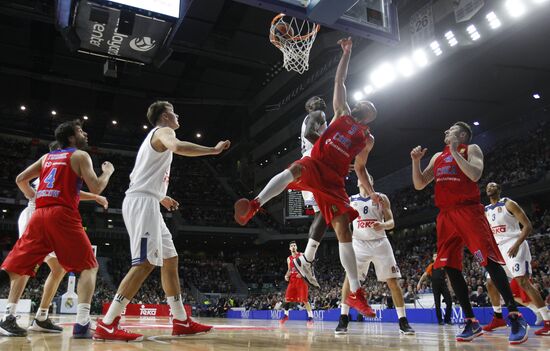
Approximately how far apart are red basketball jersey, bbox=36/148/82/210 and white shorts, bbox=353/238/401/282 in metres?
3.52

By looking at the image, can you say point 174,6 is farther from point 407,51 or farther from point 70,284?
point 70,284

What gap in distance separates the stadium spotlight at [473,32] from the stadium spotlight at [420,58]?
1681 millimetres

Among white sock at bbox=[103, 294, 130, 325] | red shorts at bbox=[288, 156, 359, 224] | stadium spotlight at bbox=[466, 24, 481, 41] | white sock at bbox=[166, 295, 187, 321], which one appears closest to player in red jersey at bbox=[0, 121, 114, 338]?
white sock at bbox=[103, 294, 130, 325]

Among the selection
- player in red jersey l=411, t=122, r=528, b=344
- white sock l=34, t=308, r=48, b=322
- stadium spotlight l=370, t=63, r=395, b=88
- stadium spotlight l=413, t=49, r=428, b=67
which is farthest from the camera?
stadium spotlight l=370, t=63, r=395, b=88

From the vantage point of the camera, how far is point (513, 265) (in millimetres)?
6691

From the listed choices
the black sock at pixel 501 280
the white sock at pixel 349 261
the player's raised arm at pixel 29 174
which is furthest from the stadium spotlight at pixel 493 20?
the player's raised arm at pixel 29 174

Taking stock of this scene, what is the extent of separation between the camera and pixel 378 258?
5980 mm

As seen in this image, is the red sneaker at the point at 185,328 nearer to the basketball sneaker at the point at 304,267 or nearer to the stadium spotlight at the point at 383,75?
the basketball sneaker at the point at 304,267

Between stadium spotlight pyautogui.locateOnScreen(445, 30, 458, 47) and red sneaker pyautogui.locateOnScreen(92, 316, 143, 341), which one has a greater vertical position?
stadium spotlight pyautogui.locateOnScreen(445, 30, 458, 47)

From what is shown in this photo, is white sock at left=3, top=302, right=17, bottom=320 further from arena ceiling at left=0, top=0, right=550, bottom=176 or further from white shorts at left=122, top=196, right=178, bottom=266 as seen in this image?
arena ceiling at left=0, top=0, right=550, bottom=176

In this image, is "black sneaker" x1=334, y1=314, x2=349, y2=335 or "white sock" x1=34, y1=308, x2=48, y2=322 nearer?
"black sneaker" x1=334, y1=314, x2=349, y2=335

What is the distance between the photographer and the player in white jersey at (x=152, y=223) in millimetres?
3729

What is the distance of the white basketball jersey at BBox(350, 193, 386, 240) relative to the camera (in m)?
6.14

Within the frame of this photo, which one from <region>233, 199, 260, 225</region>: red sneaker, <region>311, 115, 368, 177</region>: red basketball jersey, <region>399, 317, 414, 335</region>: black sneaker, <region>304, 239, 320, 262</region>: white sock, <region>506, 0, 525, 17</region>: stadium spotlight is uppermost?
<region>506, 0, 525, 17</region>: stadium spotlight
